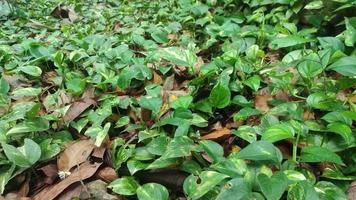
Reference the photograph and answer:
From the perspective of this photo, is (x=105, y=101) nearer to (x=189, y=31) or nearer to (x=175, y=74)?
(x=175, y=74)

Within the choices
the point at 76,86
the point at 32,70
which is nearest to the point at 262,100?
the point at 76,86

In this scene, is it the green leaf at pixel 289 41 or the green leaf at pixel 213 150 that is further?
the green leaf at pixel 289 41

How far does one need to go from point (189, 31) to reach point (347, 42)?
1.32 m

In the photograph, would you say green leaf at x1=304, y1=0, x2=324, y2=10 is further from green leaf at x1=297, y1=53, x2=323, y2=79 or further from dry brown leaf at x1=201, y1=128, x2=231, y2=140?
dry brown leaf at x1=201, y1=128, x2=231, y2=140

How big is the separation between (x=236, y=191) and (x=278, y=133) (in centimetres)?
34

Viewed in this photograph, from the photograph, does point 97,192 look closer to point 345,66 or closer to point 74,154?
point 74,154

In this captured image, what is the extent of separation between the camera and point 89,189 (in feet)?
4.85

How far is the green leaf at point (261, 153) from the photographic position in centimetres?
132

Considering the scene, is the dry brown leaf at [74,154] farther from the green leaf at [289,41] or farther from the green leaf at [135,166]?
the green leaf at [289,41]

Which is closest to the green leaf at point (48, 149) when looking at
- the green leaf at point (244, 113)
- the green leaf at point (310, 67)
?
the green leaf at point (244, 113)

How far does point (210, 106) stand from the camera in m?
1.73

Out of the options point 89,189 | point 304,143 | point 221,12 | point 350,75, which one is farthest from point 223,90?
point 221,12

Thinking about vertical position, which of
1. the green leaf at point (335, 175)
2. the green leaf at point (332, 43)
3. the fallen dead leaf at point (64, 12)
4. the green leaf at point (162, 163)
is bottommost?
the fallen dead leaf at point (64, 12)

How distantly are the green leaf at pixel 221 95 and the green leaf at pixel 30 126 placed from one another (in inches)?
29.0
